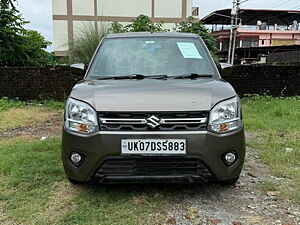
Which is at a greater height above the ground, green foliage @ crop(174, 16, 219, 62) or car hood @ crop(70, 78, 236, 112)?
green foliage @ crop(174, 16, 219, 62)

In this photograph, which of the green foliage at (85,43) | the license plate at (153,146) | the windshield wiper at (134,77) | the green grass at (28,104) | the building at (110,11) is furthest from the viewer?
the building at (110,11)

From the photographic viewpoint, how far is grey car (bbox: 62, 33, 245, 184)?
90.8 inches

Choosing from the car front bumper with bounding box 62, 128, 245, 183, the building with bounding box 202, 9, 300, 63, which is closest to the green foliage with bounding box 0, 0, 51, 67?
the car front bumper with bounding box 62, 128, 245, 183

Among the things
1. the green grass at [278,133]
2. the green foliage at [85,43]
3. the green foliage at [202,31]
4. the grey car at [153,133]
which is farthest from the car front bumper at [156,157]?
the green foliage at [202,31]

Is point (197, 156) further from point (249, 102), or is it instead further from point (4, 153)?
point (249, 102)

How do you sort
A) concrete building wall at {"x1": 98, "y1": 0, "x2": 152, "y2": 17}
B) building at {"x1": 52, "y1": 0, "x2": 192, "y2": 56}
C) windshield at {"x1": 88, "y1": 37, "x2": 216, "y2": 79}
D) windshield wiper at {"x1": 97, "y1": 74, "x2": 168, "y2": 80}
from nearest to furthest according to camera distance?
windshield wiper at {"x1": 97, "y1": 74, "x2": 168, "y2": 80} < windshield at {"x1": 88, "y1": 37, "x2": 216, "y2": 79} < building at {"x1": 52, "y1": 0, "x2": 192, "y2": 56} < concrete building wall at {"x1": 98, "y1": 0, "x2": 152, "y2": 17}

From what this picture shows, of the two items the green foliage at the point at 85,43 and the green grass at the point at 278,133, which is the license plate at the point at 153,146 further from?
the green foliage at the point at 85,43

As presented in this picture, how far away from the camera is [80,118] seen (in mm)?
2439

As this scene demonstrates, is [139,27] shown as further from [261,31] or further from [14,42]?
[261,31]

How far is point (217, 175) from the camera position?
241cm

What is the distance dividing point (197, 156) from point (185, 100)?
0.44 metres

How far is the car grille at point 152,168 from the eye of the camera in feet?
7.79

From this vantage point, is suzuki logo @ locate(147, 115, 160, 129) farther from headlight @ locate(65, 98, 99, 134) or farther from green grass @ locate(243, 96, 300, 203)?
green grass @ locate(243, 96, 300, 203)

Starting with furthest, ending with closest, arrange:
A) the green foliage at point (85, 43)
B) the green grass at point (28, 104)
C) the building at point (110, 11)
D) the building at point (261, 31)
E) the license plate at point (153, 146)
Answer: the building at point (261, 31) → the building at point (110, 11) → the green foliage at point (85, 43) → the green grass at point (28, 104) → the license plate at point (153, 146)
